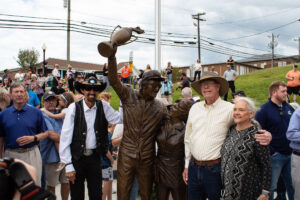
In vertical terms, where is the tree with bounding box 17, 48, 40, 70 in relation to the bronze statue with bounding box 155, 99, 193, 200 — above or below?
above

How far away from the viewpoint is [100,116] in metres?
3.37

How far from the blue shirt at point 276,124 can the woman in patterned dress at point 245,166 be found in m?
1.55

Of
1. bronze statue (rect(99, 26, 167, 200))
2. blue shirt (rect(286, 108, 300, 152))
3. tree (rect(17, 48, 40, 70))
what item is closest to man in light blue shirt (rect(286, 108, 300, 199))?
blue shirt (rect(286, 108, 300, 152))

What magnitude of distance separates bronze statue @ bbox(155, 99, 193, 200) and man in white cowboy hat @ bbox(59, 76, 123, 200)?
2.29ft

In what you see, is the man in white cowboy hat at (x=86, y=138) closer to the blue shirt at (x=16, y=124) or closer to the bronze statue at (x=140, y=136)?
the bronze statue at (x=140, y=136)

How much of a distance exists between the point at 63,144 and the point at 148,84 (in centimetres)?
125

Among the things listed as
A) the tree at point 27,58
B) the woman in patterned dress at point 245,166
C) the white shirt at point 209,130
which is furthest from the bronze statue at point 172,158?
the tree at point 27,58

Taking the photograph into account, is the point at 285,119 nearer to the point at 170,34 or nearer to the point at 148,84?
the point at 148,84

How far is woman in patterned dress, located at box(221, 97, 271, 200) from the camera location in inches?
99.3

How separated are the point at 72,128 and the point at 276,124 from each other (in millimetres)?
2927

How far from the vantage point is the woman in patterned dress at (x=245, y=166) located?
8.28 ft

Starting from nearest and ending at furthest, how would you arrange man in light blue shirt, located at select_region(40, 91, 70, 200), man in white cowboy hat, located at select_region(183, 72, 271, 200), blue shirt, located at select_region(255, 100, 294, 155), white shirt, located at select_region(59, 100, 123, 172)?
man in white cowboy hat, located at select_region(183, 72, 271, 200) < white shirt, located at select_region(59, 100, 123, 172) < blue shirt, located at select_region(255, 100, 294, 155) < man in light blue shirt, located at select_region(40, 91, 70, 200)

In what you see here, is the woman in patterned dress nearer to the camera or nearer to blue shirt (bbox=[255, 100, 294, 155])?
blue shirt (bbox=[255, 100, 294, 155])

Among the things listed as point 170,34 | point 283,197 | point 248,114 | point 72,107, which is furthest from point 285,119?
point 170,34
